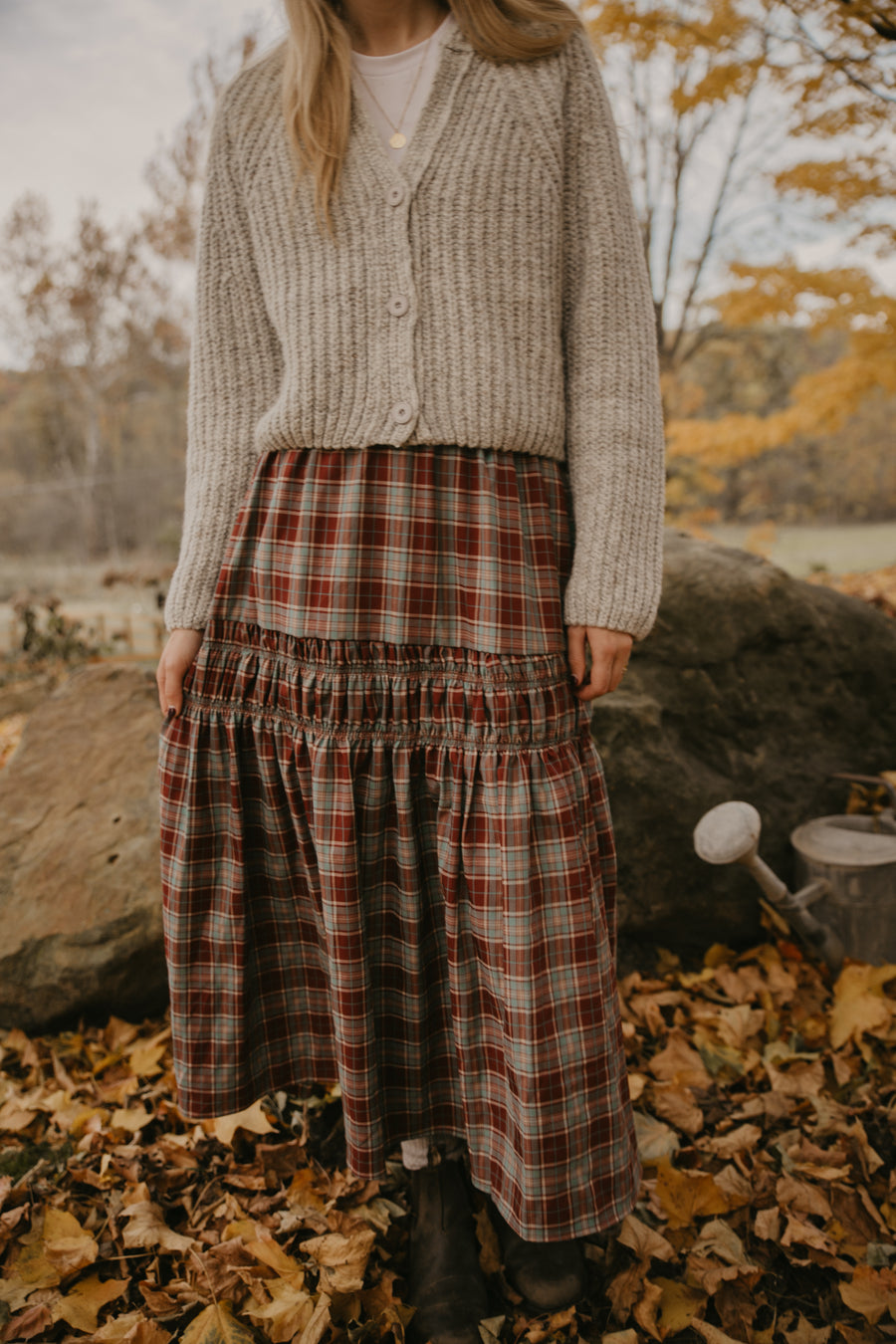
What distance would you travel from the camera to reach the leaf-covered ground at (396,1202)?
121cm

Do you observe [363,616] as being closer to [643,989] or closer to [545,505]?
[545,505]

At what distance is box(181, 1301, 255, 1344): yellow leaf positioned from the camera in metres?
1.17

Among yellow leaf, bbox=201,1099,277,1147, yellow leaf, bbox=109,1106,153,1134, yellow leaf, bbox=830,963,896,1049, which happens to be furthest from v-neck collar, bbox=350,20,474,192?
yellow leaf, bbox=830,963,896,1049

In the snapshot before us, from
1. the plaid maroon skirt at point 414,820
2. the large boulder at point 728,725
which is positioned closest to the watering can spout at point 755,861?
the large boulder at point 728,725

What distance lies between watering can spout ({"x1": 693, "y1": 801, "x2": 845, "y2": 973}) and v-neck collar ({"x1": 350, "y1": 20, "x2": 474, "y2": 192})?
137 centimetres

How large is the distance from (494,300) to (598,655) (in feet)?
1.73

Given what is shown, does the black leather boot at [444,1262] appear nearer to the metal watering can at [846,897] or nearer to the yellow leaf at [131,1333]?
the yellow leaf at [131,1333]

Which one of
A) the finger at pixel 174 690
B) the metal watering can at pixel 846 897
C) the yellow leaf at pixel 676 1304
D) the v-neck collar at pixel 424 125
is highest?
the v-neck collar at pixel 424 125

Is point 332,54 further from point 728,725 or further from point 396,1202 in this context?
point 396,1202

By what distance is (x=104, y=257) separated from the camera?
6402mm

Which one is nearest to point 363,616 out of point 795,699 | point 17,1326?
point 17,1326

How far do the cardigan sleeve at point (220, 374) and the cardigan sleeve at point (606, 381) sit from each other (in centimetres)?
51

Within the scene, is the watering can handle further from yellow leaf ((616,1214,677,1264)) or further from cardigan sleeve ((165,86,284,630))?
cardigan sleeve ((165,86,284,630))

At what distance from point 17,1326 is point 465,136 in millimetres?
1891
